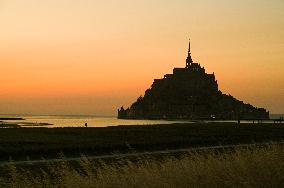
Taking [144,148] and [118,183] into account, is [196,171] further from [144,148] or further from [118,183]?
[144,148]

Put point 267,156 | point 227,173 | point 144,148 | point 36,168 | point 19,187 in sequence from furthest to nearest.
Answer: point 144,148 → point 36,168 → point 267,156 → point 227,173 → point 19,187

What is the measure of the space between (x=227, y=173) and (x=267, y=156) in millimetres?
2492

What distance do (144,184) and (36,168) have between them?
1111 centimetres

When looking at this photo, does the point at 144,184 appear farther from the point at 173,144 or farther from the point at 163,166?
the point at 173,144

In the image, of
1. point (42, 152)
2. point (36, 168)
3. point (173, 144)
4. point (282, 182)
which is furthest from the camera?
point (173, 144)

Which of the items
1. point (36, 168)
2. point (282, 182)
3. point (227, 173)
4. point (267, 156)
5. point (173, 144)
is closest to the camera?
point (282, 182)

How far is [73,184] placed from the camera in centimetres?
1302

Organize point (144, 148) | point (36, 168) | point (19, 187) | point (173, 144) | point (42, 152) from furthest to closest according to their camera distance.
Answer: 1. point (173, 144)
2. point (144, 148)
3. point (42, 152)
4. point (36, 168)
5. point (19, 187)

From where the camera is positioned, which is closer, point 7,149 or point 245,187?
point 245,187

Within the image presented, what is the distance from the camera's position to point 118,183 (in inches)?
516

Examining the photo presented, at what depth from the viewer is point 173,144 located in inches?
1719

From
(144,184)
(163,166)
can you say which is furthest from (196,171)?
(144,184)

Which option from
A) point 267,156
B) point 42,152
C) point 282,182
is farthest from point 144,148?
point 282,182

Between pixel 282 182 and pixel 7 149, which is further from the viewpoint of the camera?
pixel 7 149
